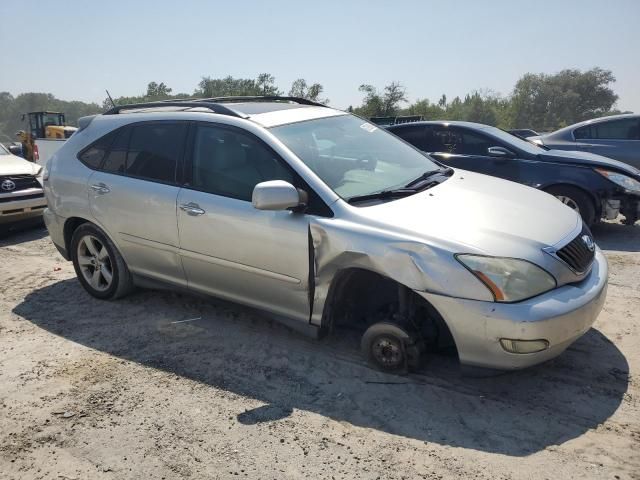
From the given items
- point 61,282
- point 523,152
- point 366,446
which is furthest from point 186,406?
point 523,152

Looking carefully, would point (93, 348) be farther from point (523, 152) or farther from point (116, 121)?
→ point (523, 152)

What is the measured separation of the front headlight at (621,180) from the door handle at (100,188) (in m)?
5.69

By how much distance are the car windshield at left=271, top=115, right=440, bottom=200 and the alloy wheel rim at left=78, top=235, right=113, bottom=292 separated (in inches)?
84.6

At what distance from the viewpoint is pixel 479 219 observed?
10.7 ft

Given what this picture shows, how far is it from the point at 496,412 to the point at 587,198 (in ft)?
14.9

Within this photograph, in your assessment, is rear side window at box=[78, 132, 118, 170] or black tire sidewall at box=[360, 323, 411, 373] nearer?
black tire sidewall at box=[360, 323, 411, 373]

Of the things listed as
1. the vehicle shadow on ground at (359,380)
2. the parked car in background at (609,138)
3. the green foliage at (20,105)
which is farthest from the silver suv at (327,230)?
the green foliage at (20,105)

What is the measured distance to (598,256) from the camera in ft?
11.8

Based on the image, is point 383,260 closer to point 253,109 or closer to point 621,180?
point 253,109

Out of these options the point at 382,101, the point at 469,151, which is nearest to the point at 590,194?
the point at 469,151

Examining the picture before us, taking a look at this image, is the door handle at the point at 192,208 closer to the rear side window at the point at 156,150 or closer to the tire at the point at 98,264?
the rear side window at the point at 156,150

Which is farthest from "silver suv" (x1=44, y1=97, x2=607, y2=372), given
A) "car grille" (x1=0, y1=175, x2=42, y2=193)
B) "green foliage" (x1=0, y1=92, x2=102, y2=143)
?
"green foliage" (x1=0, y1=92, x2=102, y2=143)

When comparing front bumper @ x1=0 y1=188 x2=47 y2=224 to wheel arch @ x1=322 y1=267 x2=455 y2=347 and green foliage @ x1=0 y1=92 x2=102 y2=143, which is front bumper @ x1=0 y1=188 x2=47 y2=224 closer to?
wheel arch @ x1=322 y1=267 x2=455 y2=347

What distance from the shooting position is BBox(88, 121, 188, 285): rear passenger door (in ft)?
13.5
